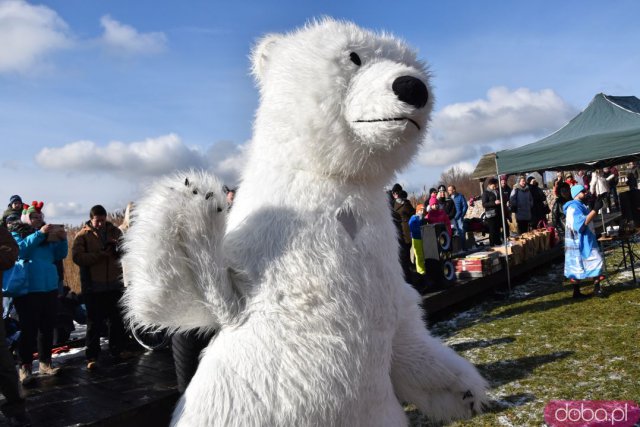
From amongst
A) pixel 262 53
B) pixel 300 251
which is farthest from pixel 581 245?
pixel 300 251

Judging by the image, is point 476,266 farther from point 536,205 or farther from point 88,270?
point 88,270

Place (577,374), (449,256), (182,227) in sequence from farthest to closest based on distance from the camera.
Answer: (449,256)
(577,374)
(182,227)

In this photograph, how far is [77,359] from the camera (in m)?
5.16

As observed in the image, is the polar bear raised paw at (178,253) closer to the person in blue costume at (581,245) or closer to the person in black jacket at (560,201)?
the person in blue costume at (581,245)

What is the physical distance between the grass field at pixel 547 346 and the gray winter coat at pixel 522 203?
3.54 m

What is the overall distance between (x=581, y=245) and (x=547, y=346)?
2.36 metres

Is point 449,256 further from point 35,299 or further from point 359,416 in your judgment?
point 359,416

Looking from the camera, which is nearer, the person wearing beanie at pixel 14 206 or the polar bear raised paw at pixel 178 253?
the polar bear raised paw at pixel 178 253

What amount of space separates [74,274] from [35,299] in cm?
432

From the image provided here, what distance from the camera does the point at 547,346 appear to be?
486 centimetres

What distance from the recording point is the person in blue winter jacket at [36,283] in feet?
13.3

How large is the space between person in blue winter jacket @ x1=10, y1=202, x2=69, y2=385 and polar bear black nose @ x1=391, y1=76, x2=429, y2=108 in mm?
3863

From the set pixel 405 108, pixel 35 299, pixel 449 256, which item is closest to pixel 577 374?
pixel 449 256

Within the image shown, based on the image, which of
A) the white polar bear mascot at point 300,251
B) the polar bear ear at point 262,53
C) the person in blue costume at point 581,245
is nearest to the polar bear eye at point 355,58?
the white polar bear mascot at point 300,251
